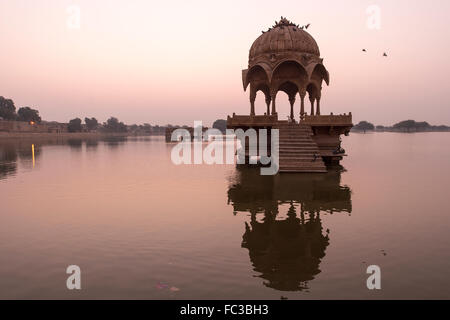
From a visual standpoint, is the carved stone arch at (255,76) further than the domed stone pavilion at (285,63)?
Yes

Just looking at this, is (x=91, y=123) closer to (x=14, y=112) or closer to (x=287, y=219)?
(x=14, y=112)

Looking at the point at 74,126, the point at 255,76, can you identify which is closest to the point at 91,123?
the point at 74,126

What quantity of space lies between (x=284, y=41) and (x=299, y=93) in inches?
180

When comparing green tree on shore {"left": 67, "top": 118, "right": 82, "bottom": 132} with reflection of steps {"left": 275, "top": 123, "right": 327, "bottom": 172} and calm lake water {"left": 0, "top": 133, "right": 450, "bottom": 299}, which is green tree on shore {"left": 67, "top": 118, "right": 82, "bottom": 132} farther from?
calm lake water {"left": 0, "top": 133, "right": 450, "bottom": 299}

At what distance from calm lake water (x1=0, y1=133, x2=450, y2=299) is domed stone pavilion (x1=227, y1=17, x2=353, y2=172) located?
5.69m

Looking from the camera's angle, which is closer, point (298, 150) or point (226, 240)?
point (226, 240)

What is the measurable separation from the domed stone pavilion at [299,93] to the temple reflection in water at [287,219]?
2867mm

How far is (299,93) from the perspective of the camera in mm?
27422

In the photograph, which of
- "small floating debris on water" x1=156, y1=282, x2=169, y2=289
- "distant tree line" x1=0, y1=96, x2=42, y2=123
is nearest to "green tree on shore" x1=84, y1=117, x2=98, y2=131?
"distant tree line" x1=0, y1=96, x2=42, y2=123

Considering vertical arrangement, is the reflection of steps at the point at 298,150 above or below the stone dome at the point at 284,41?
below

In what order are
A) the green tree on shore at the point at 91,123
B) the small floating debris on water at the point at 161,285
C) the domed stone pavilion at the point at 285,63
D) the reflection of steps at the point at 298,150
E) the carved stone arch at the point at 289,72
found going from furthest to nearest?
the green tree on shore at the point at 91,123 → the carved stone arch at the point at 289,72 → the domed stone pavilion at the point at 285,63 → the reflection of steps at the point at 298,150 → the small floating debris on water at the point at 161,285

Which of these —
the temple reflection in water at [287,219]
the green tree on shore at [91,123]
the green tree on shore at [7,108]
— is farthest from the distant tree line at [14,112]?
the temple reflection in water at [287,219]

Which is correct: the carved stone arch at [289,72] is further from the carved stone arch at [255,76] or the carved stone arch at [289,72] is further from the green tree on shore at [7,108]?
the green tree on shore at [7,108]

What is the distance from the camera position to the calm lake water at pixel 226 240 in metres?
5.80
